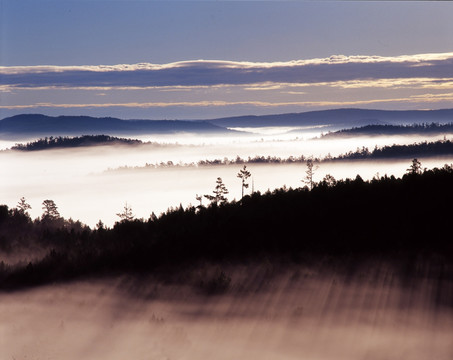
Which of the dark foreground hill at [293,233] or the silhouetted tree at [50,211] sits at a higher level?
the dark foreground hill at [293,233]

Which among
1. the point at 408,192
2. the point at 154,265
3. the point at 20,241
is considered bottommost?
the point at 20,241

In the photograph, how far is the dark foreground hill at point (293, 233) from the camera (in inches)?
2050

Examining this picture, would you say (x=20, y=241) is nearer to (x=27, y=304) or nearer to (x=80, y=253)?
(x=80, y=253)

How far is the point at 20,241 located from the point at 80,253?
4265cm

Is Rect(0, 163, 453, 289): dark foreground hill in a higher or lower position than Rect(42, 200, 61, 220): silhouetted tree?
higher

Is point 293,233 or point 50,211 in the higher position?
point 293,233

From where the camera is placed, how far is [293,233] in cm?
6119

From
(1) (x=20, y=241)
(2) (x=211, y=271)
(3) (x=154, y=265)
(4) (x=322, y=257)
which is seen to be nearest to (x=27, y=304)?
(3) (x=154, y=265)

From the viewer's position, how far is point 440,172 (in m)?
61.5

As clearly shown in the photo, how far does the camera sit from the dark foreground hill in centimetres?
5206

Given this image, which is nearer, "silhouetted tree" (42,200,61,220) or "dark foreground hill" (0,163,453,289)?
"dark foreground hill" (0,163,453,289)

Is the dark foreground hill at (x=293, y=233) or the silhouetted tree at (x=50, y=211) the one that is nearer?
the dark foreground hill at (x=293, y=233)

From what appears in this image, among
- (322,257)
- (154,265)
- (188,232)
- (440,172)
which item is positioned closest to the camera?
(322,257)

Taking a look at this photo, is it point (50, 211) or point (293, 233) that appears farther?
point (50, 211)
